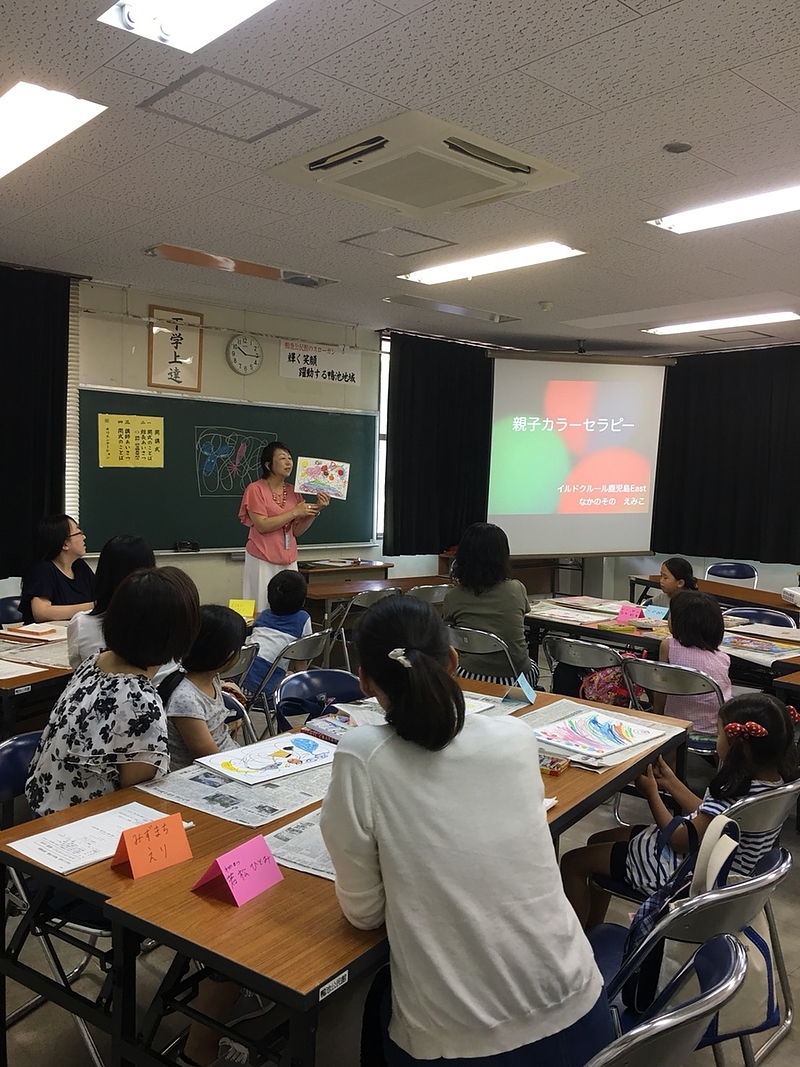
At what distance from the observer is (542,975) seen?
4.26ft

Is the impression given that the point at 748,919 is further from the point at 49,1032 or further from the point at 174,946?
the point at 49,1032

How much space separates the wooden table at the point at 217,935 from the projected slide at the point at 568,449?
19.0 feet

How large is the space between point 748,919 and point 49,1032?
5.66 feet

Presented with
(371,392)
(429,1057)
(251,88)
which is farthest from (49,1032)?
(371,392)

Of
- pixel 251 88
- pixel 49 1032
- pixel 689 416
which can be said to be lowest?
pixel 49 1032

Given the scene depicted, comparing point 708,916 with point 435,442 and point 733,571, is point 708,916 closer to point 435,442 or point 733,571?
point 733,571

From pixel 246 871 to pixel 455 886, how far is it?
39 cm

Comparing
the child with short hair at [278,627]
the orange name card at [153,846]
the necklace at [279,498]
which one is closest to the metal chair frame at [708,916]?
the orange name card at [153,846]

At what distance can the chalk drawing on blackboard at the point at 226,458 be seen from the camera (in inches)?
231

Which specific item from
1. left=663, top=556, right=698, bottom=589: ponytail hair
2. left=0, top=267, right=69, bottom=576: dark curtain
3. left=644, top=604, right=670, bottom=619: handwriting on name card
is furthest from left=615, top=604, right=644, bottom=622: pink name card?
left=0, top=267, right=69, bottom=576: dark curtain

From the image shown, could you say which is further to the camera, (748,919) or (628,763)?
(628,763)

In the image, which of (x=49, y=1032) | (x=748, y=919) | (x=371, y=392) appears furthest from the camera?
(x=371, y=392)

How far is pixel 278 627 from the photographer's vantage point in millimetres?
3807

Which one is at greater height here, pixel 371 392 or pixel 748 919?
pixel 371 392
